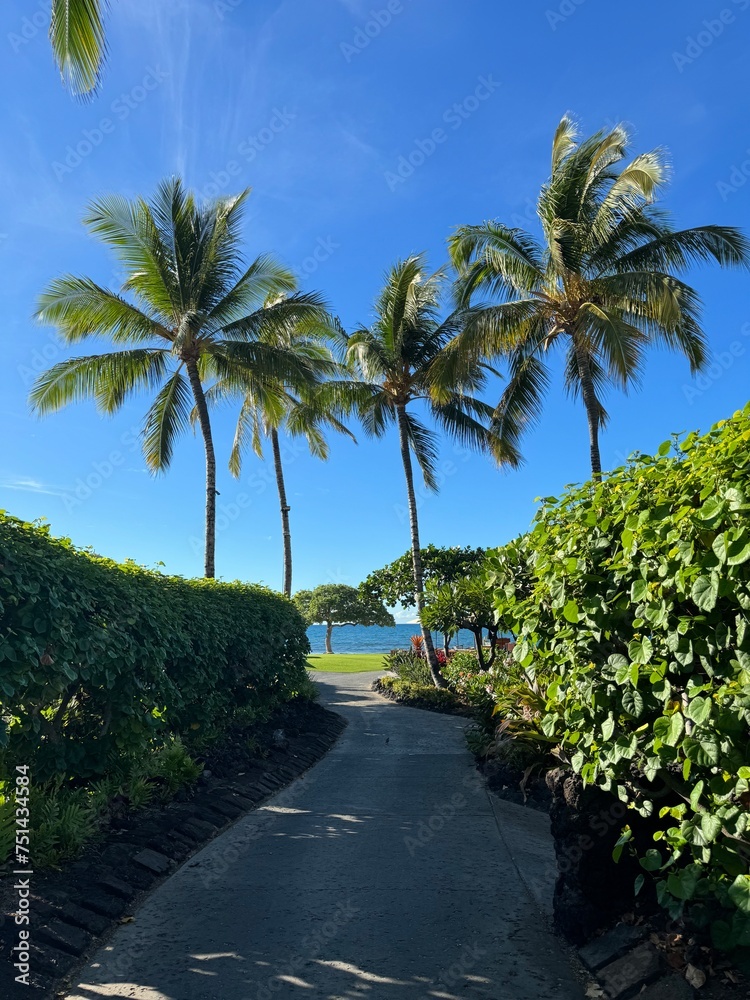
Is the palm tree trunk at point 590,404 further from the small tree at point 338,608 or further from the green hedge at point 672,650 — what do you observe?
the small tree at point 338,608

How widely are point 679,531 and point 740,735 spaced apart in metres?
0.84

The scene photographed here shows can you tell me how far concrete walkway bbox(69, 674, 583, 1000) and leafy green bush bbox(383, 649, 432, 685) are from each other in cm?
1132

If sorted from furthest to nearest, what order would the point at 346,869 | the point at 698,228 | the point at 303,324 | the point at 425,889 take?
1. the point at 303,324
2. the point at 698,228
3. the point at 346,869
4. the point at 425,889

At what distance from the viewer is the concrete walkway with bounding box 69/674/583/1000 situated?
3.70 meters

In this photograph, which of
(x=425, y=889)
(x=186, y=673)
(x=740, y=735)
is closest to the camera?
(x=740, y=735)

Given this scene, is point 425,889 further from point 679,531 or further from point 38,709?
point 679,531

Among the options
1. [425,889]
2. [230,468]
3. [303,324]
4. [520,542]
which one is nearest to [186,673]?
[425,889]

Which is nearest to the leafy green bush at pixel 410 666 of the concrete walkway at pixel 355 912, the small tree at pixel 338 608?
the concrete walkway at pixel 355 912

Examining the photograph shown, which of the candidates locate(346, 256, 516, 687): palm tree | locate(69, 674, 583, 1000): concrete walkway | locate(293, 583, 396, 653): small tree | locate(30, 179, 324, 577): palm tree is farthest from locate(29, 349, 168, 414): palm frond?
locate(293, 583, 396, 653): small tree

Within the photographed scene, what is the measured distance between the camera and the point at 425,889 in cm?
498

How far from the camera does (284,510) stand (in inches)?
960

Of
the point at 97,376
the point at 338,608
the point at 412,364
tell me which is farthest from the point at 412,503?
the point at 338,608

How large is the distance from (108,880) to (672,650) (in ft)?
13.9

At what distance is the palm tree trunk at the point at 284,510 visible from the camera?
23750mm
